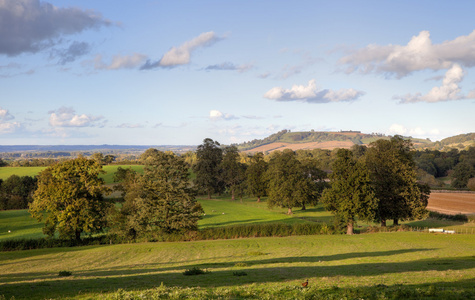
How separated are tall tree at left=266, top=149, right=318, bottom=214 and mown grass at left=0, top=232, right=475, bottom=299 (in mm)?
31157

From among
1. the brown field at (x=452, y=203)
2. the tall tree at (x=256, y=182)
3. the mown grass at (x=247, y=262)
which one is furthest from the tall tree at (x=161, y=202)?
the brown field at (x=452, y=203)

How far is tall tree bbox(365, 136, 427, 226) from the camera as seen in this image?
166 feet

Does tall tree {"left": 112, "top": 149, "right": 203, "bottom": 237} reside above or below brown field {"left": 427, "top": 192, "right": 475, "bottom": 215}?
above

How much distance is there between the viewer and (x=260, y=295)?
11719 millimetres

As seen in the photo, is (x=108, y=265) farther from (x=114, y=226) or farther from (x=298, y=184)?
(x=298, y=184)

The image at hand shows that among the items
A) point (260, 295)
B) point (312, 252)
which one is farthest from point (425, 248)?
point (260, 295)

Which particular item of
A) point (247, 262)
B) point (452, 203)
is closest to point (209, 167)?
point (452, 203)

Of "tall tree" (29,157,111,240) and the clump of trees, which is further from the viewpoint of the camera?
the clump of trees

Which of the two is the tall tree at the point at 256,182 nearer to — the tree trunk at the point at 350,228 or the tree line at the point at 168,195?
the tree line at the point at 168,195

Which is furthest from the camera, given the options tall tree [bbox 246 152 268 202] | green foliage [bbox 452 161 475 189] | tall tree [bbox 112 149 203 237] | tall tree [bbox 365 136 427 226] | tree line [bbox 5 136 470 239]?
green foliage [bbox 452 161 475 189]

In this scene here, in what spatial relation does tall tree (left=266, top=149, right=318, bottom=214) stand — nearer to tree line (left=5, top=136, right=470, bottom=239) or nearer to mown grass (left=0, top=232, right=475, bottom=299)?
tree line (left=5, top=136, right=470, bottom=239)

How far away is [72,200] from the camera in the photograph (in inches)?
1818

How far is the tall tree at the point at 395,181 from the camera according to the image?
50625 millimetres

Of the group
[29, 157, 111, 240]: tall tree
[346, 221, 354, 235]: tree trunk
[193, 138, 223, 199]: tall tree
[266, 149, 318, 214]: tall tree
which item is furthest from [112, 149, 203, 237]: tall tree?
[193, 138, 223, 199]: tall tree
